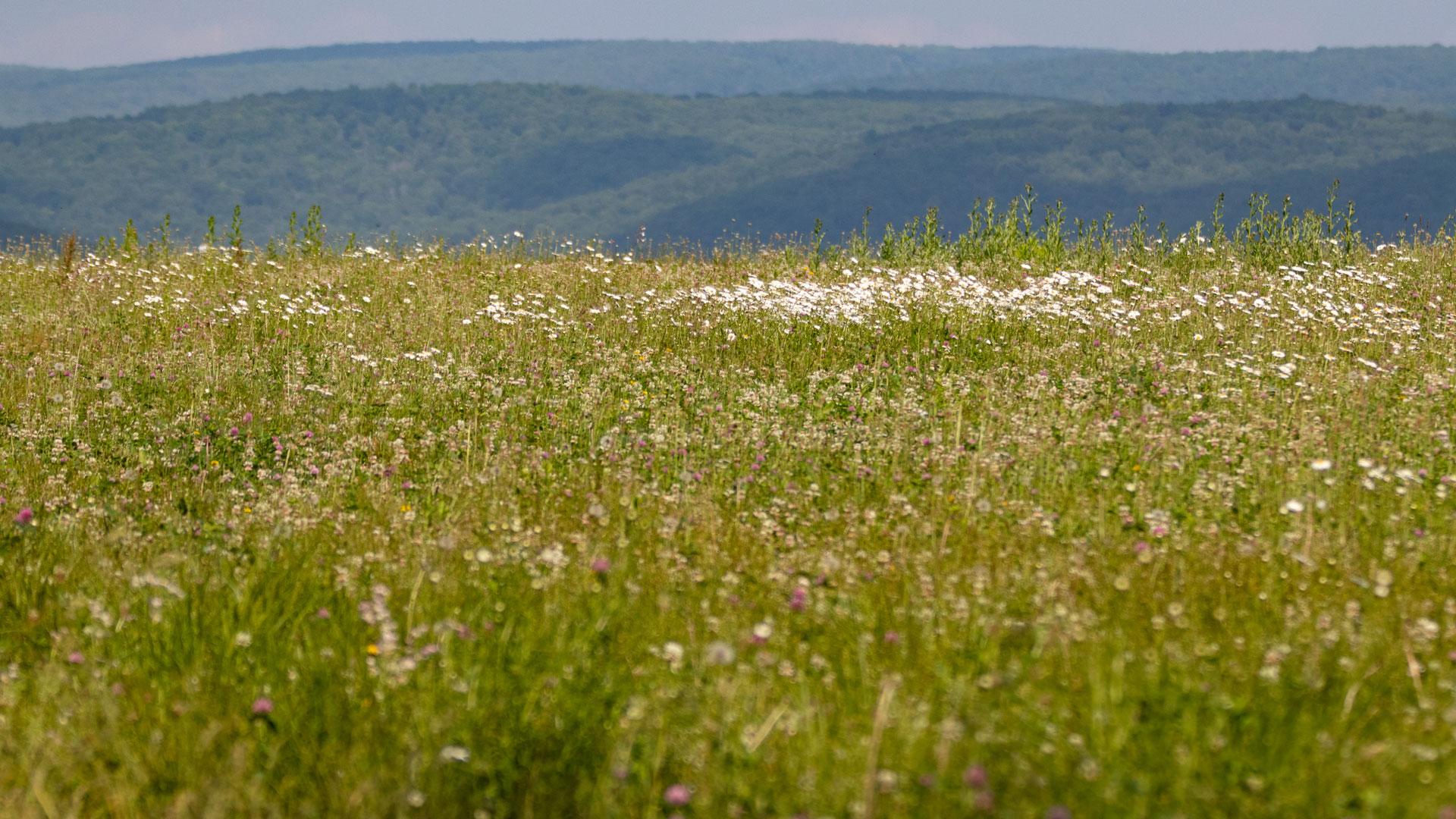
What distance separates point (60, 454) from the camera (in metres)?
6.74

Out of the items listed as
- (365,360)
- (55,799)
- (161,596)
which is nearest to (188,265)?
(365,360)

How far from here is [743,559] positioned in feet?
15.3

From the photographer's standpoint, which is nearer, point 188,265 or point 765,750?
point 765,750

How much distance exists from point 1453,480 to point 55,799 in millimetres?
6190

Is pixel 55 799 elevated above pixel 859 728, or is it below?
below

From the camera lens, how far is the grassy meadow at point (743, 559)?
290 cm

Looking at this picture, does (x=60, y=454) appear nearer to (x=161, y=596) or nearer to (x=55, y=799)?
(x=161, y=596)

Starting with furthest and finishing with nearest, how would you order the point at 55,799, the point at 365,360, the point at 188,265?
the point at 188,265 → the point at 365,360 → the point at 55,799

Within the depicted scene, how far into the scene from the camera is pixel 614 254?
50.4 feet

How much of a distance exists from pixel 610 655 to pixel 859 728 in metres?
0.93

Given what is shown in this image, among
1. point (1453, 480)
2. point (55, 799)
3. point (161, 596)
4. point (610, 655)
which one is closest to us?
point (55, 799)

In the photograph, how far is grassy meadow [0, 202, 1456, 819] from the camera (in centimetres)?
290

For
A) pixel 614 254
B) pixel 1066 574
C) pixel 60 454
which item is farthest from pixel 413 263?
pixel 1066 574

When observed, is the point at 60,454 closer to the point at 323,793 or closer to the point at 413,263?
the point at 323,793
